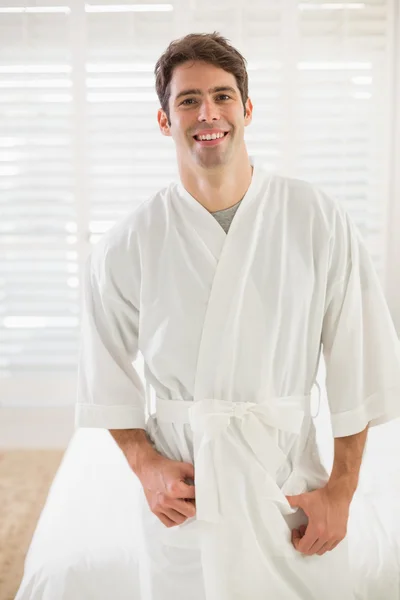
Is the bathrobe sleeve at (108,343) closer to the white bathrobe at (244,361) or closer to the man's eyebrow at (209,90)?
the white bathrobe at (244,361)

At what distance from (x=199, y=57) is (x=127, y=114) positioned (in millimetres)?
2017

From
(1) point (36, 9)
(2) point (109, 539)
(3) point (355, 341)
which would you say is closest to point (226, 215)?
(3) point (355, 341)

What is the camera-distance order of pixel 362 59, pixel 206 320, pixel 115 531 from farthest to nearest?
pixel 362 59 < pixel 115 531 < pixel 206 320

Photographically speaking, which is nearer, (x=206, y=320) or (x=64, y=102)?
(x=206, y=320)

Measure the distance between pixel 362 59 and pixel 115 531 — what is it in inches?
93.7

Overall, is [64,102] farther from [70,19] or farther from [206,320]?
[206,320]

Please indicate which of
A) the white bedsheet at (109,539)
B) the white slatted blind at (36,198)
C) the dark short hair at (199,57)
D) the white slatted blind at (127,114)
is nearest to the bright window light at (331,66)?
the white slatted blind at (127,114)

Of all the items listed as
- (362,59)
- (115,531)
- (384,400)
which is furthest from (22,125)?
(384,400)

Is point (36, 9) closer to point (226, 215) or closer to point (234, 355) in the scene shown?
point (226, 215)

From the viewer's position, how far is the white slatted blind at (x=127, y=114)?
297 centimetres

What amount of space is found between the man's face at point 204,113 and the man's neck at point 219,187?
0.11ft

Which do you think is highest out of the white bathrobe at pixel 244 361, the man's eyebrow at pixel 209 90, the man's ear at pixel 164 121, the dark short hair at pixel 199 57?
the dark short hair at pixel 199 57

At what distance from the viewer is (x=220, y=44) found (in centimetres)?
109

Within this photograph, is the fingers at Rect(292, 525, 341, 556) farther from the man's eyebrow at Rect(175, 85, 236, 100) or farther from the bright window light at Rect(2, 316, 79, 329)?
the bright window light at Rect(2, 316, 79, 329)
